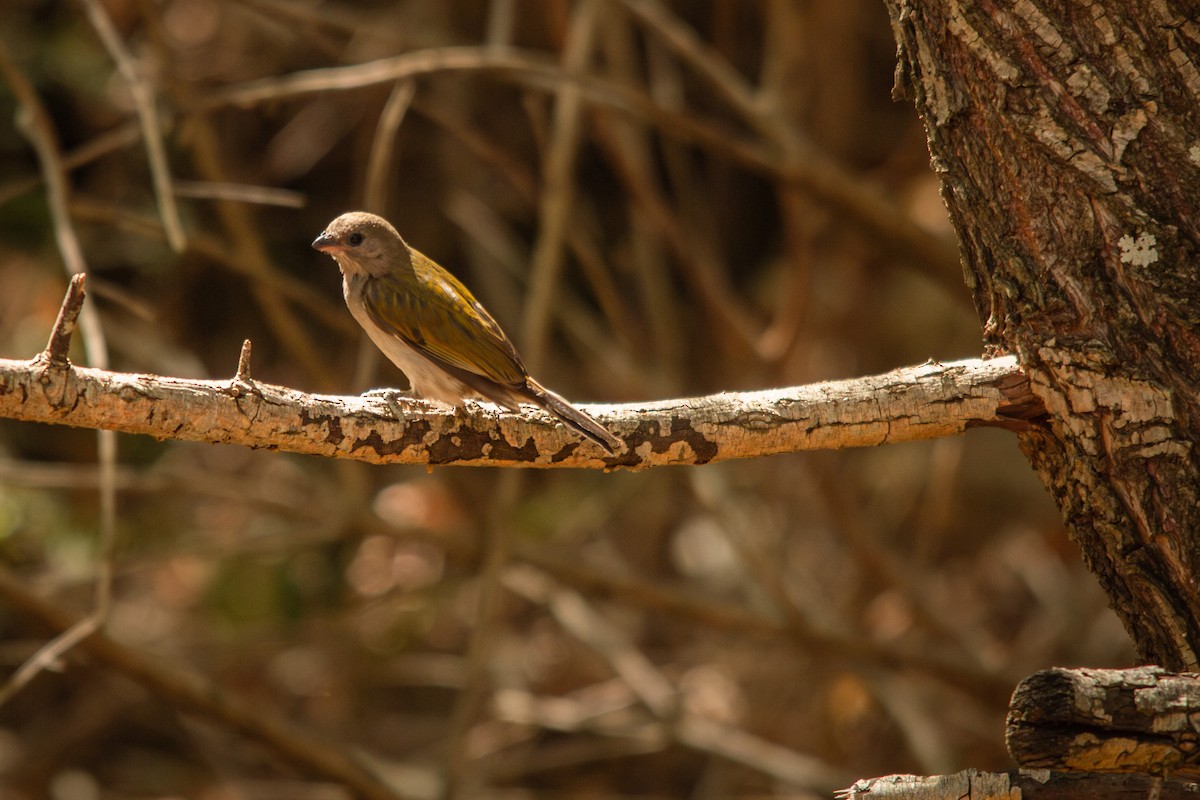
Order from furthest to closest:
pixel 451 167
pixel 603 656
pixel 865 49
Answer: pixel 865 49
pixel 451 167
pixel 603 656

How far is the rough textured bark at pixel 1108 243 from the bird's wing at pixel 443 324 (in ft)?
4.54

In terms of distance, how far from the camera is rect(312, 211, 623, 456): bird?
Result: 136 inches

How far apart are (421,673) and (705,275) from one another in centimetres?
282

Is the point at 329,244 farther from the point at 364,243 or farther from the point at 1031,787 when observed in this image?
the point at 1031,787

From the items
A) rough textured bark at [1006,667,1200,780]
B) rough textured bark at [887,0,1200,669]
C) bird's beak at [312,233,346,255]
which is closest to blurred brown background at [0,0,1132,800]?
bird's beak at [312,233,346,255]

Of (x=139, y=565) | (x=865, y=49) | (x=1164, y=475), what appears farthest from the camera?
(x=865, y=49)

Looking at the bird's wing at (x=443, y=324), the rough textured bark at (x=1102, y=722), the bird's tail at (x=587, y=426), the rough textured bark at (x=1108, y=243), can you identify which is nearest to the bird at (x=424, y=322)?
the bird's wing at (x=443, y=324)

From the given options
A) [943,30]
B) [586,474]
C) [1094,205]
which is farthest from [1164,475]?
[586,474]

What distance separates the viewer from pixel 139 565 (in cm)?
580

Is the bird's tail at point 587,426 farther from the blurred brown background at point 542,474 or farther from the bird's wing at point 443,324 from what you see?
the blurred brown background at point 542,474

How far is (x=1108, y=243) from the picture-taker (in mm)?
2641

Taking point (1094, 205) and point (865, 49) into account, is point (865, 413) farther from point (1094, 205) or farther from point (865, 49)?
point (865, 49)

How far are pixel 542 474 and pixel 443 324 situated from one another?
507 cm

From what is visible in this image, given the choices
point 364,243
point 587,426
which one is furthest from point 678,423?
point 364,243
